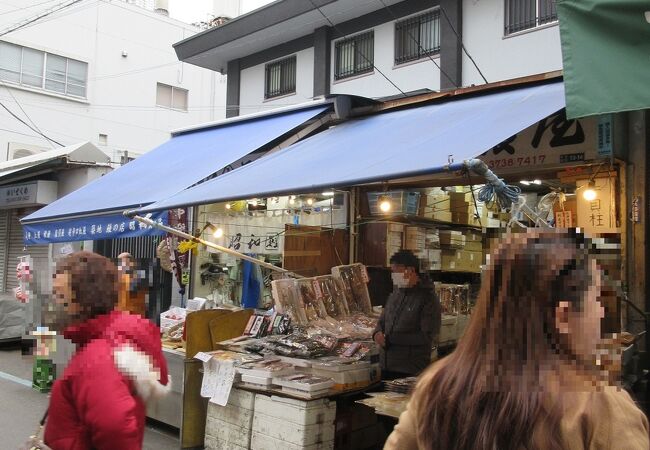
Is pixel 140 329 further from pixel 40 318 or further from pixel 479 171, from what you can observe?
pixel 479 171

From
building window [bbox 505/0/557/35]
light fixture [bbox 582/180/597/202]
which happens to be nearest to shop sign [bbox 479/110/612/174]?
light fixture [bbox 582/180/597/202]

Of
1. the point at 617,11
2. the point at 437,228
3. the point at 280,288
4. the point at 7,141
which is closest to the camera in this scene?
the point at 617,11

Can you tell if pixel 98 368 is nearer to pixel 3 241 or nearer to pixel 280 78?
pixel 3 241

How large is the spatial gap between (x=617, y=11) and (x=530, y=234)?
1.93 metres

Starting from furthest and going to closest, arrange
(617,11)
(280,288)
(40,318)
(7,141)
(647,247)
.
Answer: (7,141), (280,288), (647,247), (617,11), (40,318)

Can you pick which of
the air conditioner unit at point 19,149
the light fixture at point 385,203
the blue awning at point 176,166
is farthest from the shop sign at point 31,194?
the light fixture at point 385,203

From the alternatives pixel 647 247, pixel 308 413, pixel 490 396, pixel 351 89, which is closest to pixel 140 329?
pixel 490 396

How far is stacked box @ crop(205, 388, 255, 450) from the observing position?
524cm

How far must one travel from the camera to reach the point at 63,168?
12.2 meters

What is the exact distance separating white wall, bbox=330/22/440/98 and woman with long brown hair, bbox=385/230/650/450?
11705mm

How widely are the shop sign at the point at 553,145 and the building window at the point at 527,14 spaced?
22.2 ft

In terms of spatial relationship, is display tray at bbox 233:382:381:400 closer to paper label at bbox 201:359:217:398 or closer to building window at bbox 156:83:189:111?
paper label at bbox 201:359:217:398

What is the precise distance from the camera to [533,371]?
4.38ft

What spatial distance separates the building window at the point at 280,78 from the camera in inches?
626
